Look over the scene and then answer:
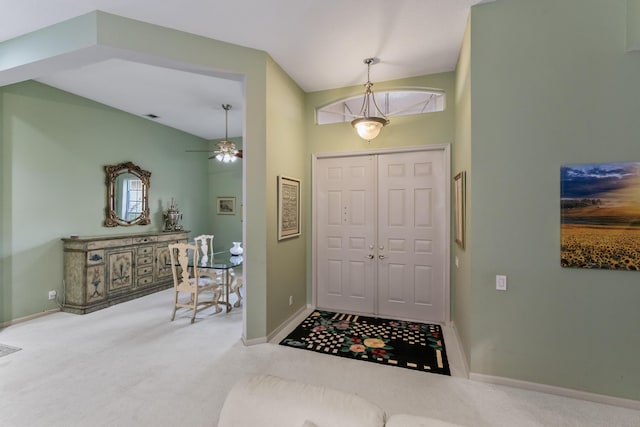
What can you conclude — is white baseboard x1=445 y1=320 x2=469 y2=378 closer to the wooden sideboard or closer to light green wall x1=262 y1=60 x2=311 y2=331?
light green wall x1=262 y1=60 x2=311 y2=331

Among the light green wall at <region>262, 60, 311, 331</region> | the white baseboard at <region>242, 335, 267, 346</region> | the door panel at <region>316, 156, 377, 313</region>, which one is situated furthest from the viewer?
the door panel at <region>316, 156, 377, 313</region>

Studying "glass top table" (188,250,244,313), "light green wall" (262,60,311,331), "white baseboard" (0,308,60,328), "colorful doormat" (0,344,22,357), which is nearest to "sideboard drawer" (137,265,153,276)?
"white baseboard" (0,308,60,328)

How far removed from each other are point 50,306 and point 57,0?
153 inches

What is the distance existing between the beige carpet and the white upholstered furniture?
3.52ft

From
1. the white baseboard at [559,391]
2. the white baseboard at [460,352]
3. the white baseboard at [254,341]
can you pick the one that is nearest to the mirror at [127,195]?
the white baseboard at [254,341]

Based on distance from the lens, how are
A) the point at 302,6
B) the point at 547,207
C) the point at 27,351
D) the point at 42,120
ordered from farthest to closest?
the point at 42,120 → the point at 27,351 → the point at 302,6 → the point at 547,207

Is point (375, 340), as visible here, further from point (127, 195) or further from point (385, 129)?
point (127, 195)

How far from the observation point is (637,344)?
6.77 feet

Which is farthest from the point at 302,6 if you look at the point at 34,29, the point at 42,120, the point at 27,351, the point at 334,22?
the point at 27,351

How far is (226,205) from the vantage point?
22.2 feet

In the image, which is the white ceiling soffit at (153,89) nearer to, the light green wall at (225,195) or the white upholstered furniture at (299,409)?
the light green wall at (225,195)

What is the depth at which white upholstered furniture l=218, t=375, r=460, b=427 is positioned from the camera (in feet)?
3.44

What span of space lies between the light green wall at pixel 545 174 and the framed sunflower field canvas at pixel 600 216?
0.20ft

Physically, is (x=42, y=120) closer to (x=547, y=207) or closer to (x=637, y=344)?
(x=547, y=207)
